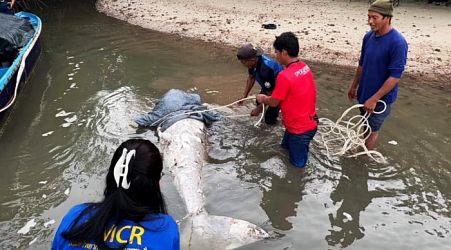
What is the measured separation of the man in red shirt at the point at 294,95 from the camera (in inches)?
171

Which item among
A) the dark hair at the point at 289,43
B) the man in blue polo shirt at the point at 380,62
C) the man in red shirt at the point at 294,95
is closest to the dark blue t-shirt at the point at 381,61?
the man in blue polo shirt at the point at 380,62

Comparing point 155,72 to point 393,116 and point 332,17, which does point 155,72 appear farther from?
point 332,17

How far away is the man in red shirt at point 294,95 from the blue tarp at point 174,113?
1658 mm

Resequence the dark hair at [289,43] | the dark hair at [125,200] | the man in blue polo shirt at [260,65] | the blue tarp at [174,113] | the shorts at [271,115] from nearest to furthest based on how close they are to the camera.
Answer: the dark hair at [125,200]
the dark hair at [289,43]
the man in blue polo shirt at [260,65]
the blue tarp at [174,113]
the shorts at [271,115]

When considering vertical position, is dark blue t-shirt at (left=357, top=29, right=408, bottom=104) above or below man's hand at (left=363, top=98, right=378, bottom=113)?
above

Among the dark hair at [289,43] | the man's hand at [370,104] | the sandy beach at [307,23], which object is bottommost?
the sandy beach at [307,23]

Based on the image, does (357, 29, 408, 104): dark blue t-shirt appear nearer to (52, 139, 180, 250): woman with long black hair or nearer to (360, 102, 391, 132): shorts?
(360, 102, 391, 132): shorts

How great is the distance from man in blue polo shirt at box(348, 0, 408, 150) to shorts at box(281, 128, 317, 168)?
→ 2.35ft

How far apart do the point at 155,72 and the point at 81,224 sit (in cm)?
739

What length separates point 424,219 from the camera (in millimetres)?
4590

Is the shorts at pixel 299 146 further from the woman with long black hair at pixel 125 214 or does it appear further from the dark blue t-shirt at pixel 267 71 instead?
the woman with long black hair at pixel 125 214

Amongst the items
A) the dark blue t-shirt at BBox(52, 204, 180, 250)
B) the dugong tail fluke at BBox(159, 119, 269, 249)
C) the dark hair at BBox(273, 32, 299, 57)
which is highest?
the dark hair at BBox(273, 32, 299, 57)

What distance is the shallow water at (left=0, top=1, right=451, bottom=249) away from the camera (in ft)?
14.7

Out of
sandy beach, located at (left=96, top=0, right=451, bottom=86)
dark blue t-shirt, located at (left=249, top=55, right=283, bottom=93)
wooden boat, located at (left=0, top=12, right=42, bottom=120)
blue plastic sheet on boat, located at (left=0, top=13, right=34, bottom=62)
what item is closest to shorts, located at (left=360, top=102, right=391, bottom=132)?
dark blue t-shirt, located at (left=249, top=55, right=283, bottom=93)
